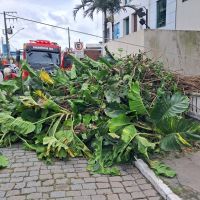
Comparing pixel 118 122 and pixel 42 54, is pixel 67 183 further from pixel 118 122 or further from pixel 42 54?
pixel 42 54

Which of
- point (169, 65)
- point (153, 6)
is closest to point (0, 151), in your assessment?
point (169, 65)

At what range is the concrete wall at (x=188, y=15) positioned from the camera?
1520 centimetres

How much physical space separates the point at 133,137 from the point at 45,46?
1350cm

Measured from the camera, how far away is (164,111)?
5379mm

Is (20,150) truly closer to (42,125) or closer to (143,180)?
(42,125)

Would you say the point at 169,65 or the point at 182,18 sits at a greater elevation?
the point at 182,18

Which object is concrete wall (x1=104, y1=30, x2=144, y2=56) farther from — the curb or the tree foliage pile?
the curb

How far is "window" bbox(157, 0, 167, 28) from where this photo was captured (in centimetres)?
2042

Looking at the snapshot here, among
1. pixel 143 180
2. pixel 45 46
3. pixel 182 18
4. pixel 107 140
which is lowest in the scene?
pixel 143 180

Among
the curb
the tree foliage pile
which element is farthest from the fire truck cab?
the curb

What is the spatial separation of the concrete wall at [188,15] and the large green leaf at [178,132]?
11291mm

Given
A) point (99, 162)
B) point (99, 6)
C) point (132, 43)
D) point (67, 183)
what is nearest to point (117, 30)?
point (99, 6)

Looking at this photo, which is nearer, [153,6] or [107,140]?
[107,140]

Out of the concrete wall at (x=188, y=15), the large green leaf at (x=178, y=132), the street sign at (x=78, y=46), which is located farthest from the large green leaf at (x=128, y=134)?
the street sign at (x=78, y=46)
